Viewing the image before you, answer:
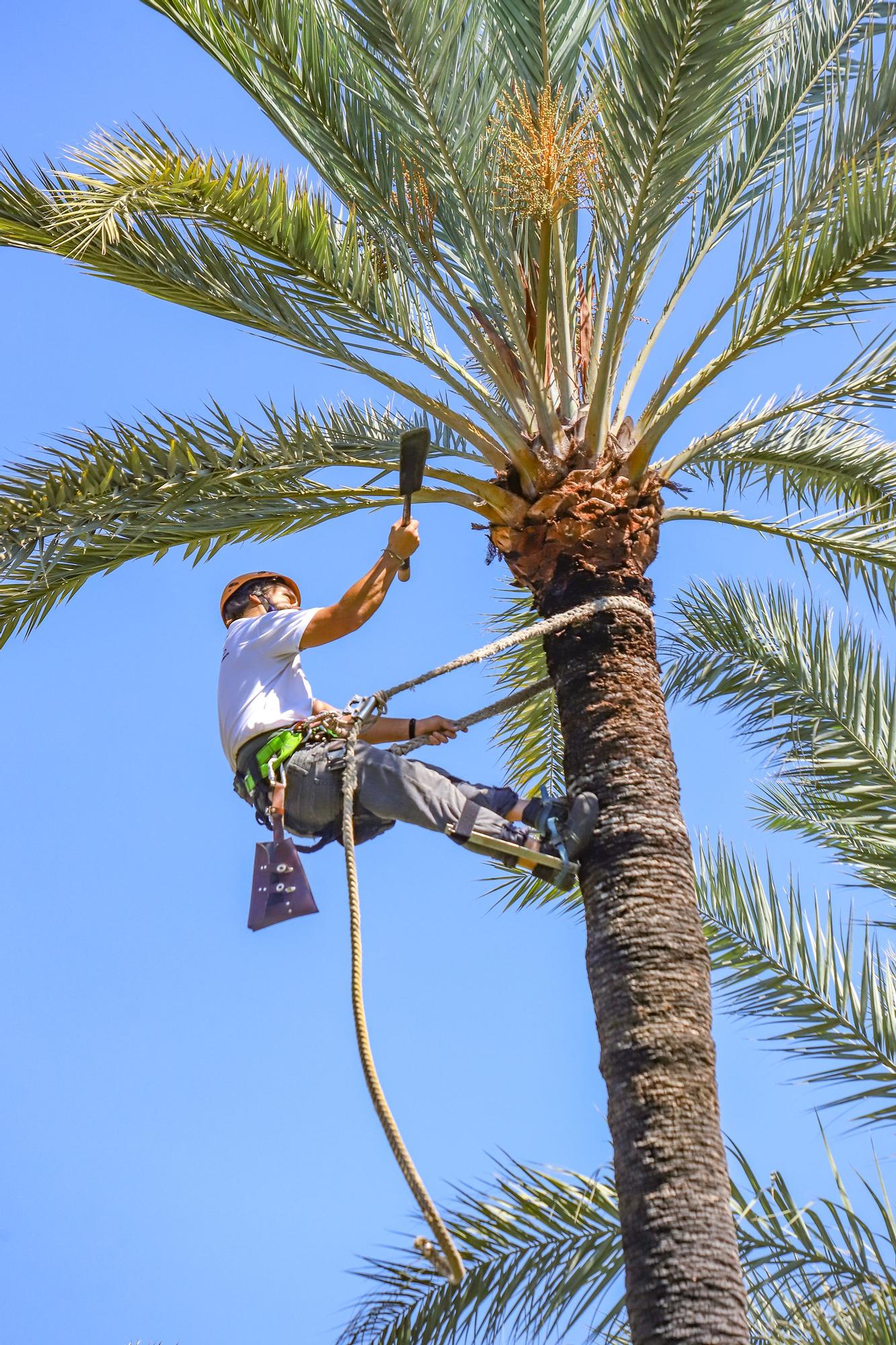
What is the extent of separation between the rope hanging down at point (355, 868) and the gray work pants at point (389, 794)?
0.07 metres

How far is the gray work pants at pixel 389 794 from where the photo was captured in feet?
17.4

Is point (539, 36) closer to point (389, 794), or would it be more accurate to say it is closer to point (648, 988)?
point (389, 794)

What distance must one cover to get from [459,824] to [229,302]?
223 centimetres

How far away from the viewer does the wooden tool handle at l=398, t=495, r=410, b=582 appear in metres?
5.59

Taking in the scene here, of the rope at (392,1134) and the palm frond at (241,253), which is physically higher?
the palm frond at (241,253)

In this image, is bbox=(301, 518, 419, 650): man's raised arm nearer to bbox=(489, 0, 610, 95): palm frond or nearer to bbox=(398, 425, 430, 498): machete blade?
bbox=(398, 425, 430, 498): machete blade

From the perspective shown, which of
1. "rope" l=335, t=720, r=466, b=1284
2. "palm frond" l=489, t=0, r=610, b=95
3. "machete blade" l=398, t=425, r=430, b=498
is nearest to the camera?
"rope" l=335, t=720, r=466, b=1284

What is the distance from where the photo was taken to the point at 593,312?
678cm

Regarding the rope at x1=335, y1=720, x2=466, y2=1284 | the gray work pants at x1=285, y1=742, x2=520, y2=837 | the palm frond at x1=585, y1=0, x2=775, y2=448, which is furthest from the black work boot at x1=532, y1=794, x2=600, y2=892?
the palm frond at x1=585, y1=0, x2=775, y2=448

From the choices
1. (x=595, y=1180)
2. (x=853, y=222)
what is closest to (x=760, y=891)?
(x=595, y=1180)

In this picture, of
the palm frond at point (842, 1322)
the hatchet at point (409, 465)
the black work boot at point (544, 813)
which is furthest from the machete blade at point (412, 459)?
the palm frond at point (842, 1322)

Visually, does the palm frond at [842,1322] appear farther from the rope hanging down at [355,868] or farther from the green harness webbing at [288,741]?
the green harness webbing at [288,741]

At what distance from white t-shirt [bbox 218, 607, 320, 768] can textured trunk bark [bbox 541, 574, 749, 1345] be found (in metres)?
0.91

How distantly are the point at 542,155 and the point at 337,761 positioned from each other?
2.23m
